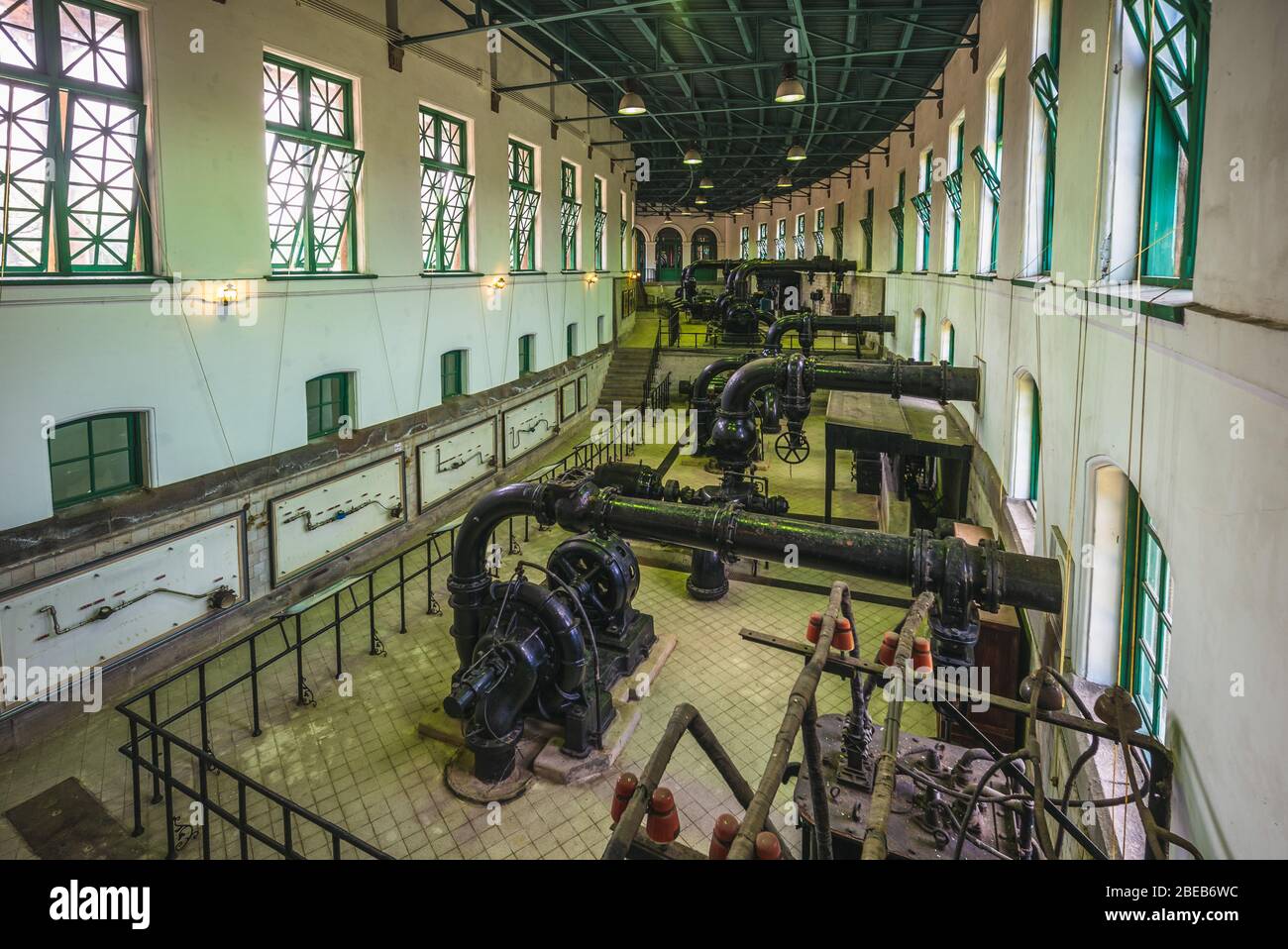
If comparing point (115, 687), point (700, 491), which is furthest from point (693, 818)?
point (115, 687)

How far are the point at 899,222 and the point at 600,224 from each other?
8442mm

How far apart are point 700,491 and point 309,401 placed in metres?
5.47

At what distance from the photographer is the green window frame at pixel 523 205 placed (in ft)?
51.2

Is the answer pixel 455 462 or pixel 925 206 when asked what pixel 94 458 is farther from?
pixel 925 206

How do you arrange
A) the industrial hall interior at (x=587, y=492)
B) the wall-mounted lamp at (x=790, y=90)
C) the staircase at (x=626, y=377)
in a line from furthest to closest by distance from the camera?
the staircase at (x=626, y=377) → the wall-mounted lamp at (x=790, y=90) → the industrial hall interior at (x=587, y=492)

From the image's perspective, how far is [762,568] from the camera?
35.7ft

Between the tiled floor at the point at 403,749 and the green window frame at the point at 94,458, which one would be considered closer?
the tiled floor at the point at 403,749

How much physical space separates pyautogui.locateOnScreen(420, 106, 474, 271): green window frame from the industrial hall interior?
74 millimetres

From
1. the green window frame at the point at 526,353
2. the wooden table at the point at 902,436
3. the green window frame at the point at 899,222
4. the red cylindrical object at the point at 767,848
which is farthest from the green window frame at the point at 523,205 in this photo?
the red cylindrical object at the point at 767,848

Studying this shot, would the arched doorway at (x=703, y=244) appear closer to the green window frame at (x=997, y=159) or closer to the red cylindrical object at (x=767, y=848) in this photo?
the green window frame at (x=997, y=159)

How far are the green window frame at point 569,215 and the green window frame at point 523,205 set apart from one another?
5.17ft

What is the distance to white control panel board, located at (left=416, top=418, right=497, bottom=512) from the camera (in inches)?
489

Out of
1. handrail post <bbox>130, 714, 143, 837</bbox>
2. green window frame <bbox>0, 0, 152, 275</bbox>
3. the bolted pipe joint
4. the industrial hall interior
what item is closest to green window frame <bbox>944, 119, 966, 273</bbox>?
the industrial hall interior

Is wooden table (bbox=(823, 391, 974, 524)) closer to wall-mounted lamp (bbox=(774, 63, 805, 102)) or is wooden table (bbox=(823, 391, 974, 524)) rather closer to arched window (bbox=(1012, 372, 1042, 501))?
arched window (bbox=(1012, 372, 1042, 501))
